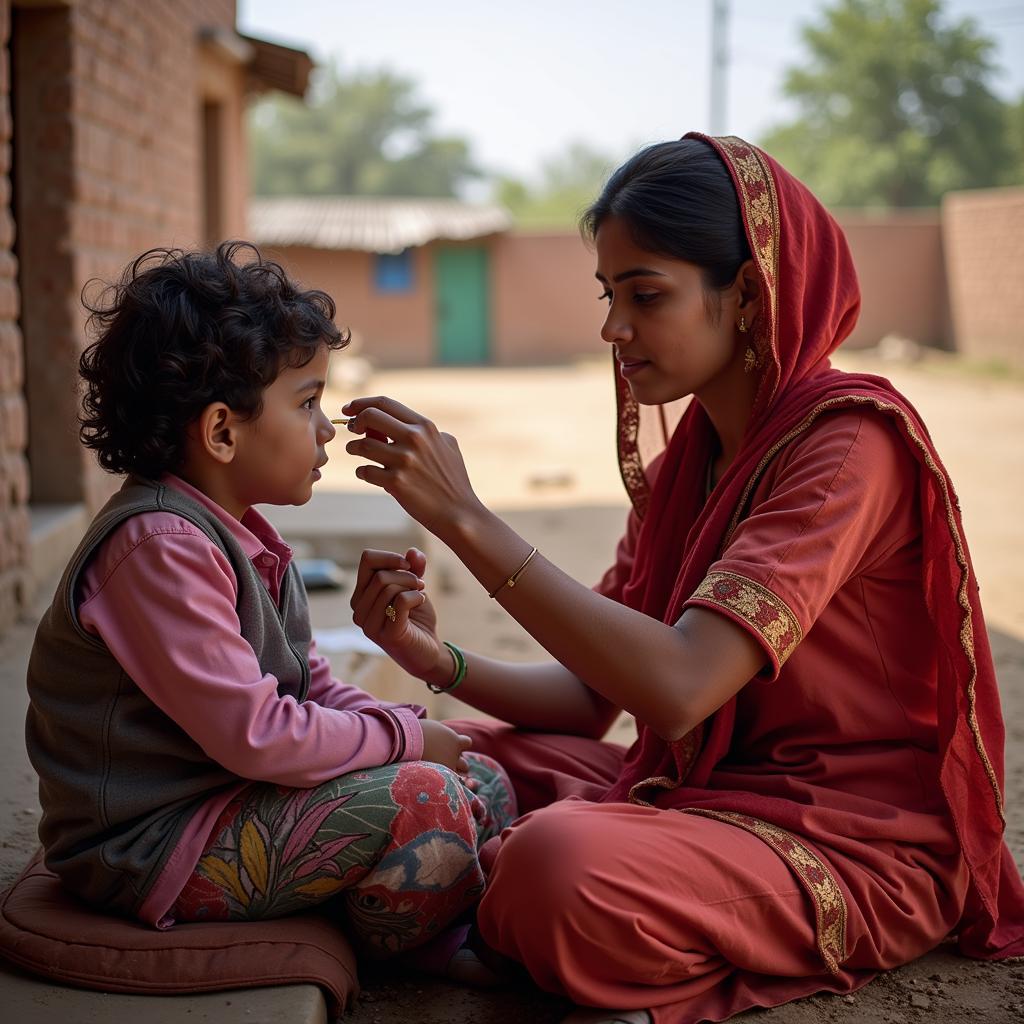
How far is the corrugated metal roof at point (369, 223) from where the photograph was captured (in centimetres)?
2239

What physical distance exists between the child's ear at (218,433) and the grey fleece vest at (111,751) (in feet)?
0.34

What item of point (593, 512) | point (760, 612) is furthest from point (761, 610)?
point (593, 512)

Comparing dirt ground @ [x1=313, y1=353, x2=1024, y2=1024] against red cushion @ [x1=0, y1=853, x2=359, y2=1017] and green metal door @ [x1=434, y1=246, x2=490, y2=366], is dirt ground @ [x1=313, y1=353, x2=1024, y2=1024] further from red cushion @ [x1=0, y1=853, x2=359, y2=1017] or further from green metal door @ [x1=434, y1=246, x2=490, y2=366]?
green metal door @ [x1=434, y1=246, x2=490, y2=366]

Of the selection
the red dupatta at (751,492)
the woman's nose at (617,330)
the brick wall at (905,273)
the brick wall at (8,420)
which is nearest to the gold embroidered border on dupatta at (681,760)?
the red dupatta at (751,492)

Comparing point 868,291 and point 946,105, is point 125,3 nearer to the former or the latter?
point 868,291

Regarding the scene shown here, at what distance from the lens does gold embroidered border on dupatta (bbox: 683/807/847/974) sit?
2.03 meters

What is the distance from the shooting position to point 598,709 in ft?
9.08

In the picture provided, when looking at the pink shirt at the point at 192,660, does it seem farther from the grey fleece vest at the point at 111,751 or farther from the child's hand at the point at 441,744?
the child's hand at the point at 441,744

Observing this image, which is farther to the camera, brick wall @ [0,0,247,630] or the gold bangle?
brick wall @ [0,0,247,630]

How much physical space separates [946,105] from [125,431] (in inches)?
1616

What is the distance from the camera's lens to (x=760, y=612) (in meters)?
1.96

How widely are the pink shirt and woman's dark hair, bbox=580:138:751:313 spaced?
37.8 inches

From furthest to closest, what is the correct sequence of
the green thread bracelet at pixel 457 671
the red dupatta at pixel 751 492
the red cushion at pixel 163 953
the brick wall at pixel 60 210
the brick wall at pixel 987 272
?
the brick wall at pixel 987 272
the brick wall at pixel 60 210
the green thread bracelet at pixel 457 671
the red dupatta at pixel 751 492
the red cushion at pixel 163 953

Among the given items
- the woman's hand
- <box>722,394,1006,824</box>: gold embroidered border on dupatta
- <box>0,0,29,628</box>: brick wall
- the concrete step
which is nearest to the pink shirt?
the concrete step
